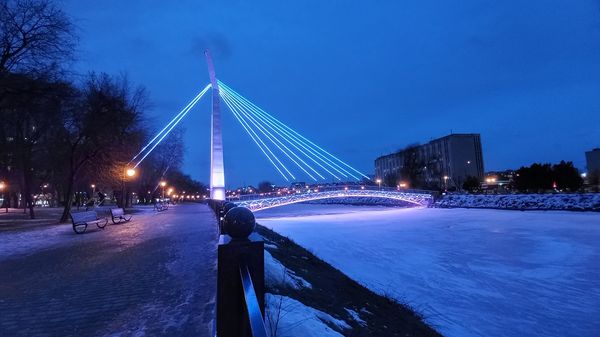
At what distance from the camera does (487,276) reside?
40.7 ft

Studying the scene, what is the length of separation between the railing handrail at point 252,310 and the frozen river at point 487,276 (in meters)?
6.18

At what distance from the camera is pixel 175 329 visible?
14.5 ft

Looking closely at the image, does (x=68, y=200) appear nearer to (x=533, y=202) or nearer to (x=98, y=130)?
(x=98, y=130)

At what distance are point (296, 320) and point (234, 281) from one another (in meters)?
1.88

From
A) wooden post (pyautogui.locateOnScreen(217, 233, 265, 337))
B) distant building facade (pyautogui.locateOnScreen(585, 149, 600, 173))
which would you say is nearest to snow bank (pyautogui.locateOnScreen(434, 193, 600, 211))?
wooden post (pyautogui.locateOnScreen(217, 233, 265, 337))

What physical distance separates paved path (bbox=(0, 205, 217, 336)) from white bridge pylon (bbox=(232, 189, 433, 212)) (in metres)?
32.4

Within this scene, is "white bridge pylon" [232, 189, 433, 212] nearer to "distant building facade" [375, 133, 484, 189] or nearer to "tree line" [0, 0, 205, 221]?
"tree line" [0, 0, 205, 221]

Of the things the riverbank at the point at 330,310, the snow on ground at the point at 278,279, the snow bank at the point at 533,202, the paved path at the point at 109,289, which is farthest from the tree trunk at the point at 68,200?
the snow bank at the point at 533,202

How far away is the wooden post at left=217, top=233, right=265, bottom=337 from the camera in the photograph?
9.82 ft

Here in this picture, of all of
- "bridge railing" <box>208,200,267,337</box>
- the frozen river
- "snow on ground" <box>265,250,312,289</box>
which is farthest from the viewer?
the frozen river

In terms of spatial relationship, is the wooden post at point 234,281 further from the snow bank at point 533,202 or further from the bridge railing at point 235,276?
the snow bank at point 533,202

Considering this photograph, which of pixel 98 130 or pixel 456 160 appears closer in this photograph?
pixel 98 130

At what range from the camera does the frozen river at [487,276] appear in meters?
8.42

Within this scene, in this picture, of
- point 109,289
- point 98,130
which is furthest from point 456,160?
point 109,289
